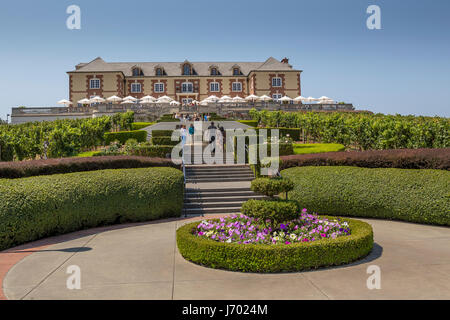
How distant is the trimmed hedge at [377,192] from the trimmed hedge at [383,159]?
18.2 inches

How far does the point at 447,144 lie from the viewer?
60.4 ft

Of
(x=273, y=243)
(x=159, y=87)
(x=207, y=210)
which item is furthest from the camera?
(x=159, y=87)

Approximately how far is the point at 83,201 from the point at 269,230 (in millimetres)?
5991

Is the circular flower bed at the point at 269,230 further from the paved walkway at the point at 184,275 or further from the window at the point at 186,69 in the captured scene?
the window at the point at 186,69

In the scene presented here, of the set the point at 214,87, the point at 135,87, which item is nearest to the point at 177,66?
the point at 214,87

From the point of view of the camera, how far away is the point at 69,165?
560 inches

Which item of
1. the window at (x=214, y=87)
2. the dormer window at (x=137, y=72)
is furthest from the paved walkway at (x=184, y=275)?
the dormer window at (x=137, y=72)

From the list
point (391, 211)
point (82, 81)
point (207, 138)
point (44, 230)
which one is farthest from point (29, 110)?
point (391, 211)

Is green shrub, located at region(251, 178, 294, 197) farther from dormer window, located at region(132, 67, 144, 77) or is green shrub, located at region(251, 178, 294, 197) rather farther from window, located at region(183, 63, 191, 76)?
dormer window, located at region(132, 67, 144, 77)

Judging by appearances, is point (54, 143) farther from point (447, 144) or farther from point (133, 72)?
point (133, 72)

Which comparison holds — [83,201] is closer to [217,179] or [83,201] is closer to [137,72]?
[217,179]

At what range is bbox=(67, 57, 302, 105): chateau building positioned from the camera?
6606cm

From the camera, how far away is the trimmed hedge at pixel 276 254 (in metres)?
8.27
